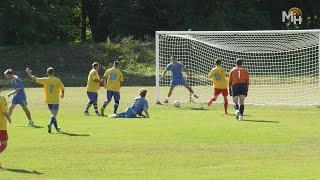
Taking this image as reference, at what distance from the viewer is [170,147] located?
17.8 m

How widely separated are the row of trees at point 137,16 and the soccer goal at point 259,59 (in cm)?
1548

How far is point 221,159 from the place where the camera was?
16.0 metres

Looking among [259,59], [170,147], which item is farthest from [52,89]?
[259,59]

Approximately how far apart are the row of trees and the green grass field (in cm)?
2856

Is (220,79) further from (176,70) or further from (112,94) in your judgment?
(112,94)

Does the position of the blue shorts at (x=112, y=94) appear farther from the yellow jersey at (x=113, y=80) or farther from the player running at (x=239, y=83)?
the player running at (x=239, y=83)

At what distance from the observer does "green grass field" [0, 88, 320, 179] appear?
14453 millimetres

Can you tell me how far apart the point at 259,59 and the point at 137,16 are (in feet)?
72.2

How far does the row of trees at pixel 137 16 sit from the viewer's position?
176 feet

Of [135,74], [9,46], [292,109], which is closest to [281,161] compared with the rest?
[292,109]

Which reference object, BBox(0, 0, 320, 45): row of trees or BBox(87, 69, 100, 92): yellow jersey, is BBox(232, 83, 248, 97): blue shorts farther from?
BBox(0, 0, 320, 45): row of trees

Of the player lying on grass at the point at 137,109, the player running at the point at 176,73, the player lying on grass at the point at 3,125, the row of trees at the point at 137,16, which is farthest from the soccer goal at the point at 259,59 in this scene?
the player lying on grass at the point at 3,125

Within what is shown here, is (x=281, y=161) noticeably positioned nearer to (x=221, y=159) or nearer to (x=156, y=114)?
(x=221, y=159)

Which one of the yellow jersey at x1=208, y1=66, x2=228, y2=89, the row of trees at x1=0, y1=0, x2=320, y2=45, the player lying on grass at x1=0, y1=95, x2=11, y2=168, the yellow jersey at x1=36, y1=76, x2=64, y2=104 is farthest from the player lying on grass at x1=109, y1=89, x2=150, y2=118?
the row of trees at x1=0, y1=0, x2=320, y2=45
